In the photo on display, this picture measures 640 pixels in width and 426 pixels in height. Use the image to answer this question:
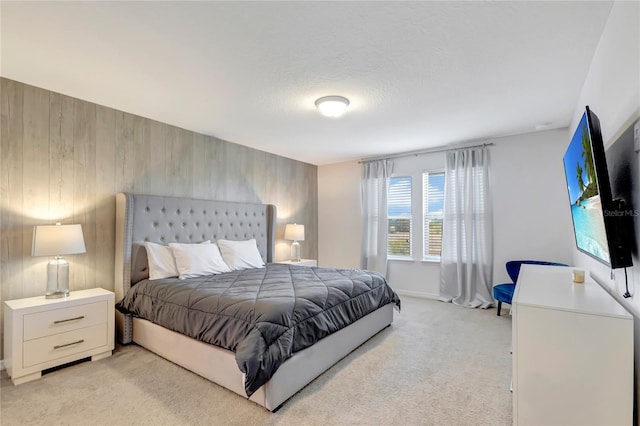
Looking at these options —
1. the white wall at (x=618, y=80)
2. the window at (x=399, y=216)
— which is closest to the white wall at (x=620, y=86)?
the white wall at (x=618, y=80)

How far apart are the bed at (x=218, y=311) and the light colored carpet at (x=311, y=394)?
110 mm

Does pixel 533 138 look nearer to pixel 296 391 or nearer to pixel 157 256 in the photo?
pixel 296 391

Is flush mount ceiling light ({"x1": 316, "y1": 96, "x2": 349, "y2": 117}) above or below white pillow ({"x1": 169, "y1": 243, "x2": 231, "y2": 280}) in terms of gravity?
above

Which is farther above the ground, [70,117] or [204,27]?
[204,27]

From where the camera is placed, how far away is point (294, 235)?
514 cm

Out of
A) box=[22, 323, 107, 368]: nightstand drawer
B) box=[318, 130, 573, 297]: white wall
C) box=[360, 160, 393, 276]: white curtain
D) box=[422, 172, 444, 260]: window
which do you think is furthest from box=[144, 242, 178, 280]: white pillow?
box=[422, 172, 444, 260]: window

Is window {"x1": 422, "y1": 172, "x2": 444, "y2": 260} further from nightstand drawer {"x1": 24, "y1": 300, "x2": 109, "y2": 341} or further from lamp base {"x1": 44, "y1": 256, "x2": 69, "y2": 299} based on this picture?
lamp base {"x1": 44, "y1": 256, "x2": 69, "y2": 299}

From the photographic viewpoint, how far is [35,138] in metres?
2.74

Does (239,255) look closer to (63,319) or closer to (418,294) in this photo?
(63,319)

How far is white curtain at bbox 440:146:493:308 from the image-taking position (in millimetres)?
4445

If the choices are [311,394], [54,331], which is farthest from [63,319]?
[311,394]

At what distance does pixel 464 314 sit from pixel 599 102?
9.65ft

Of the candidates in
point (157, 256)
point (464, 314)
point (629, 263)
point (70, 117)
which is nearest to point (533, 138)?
point (464, 314)

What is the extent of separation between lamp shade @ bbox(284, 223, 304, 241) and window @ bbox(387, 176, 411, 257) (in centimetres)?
162
